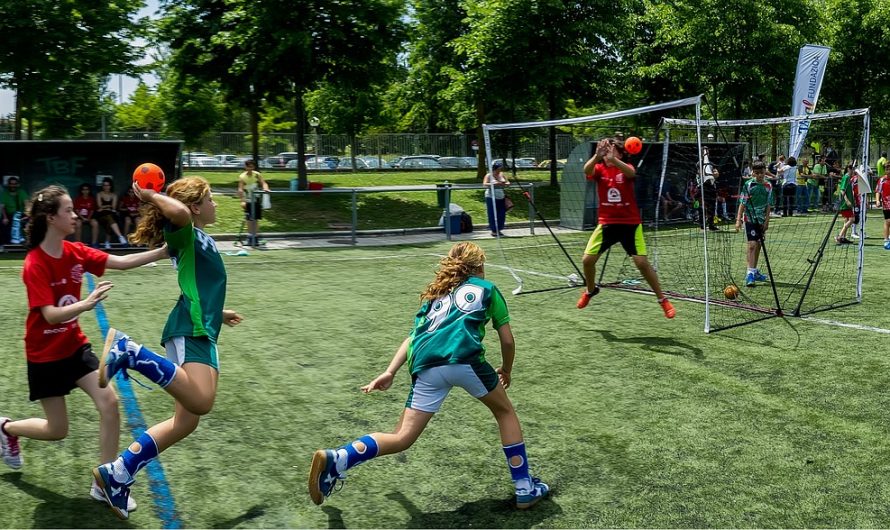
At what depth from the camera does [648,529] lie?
429 cm

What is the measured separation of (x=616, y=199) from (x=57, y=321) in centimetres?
627

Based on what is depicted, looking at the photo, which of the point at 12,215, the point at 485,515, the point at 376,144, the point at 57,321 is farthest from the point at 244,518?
the point at 376,144

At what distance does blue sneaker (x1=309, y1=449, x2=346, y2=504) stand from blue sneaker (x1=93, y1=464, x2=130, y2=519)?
3.06 feet

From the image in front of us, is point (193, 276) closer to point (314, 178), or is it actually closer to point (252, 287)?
point (252, 287)

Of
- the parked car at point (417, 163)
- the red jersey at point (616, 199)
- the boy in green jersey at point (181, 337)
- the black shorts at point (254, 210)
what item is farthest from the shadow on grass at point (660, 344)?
the parked car at point (417, 163)

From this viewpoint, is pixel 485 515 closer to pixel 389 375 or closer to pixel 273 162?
pixel 389 375

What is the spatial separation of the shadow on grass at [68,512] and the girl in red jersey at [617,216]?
604cm

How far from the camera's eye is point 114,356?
3.95 meters

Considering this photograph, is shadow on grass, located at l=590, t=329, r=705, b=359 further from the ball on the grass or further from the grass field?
the ball on the grass

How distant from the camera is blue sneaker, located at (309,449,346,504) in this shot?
417 centimetres

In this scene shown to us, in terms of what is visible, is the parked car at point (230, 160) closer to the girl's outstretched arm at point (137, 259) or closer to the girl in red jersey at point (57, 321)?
the girl's outstretched arm at point (137, 259)

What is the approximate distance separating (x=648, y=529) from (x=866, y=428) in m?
Answer: 2.40

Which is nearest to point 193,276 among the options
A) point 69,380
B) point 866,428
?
point 69,380

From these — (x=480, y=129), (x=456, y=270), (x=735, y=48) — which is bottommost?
(x=456, y=270)
